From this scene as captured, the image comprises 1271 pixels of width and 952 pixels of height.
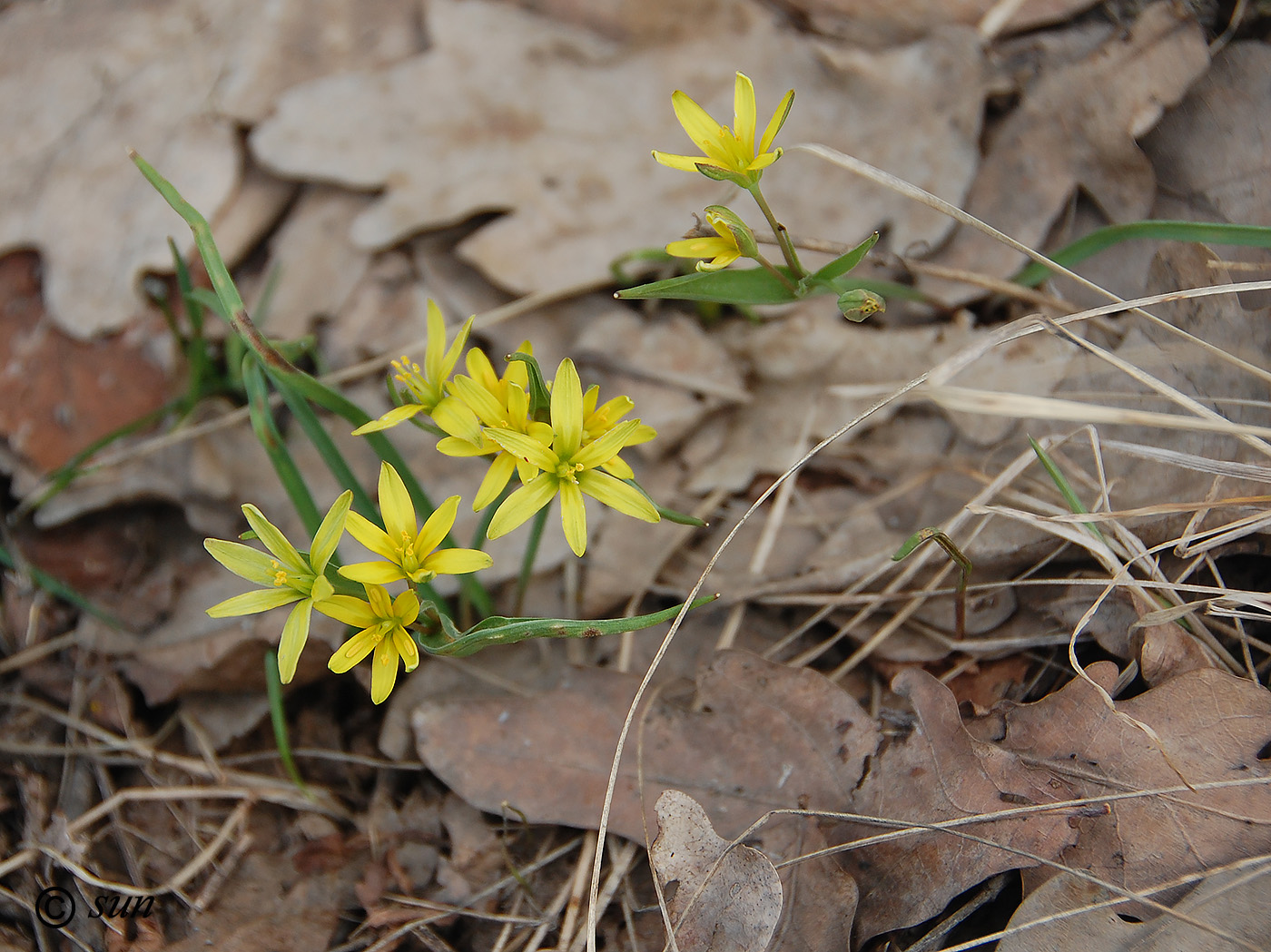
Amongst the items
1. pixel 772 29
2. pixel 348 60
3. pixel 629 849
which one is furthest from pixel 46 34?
pixel 629 849

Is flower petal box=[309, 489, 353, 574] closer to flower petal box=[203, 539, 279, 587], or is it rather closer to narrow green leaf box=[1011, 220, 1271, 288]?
flower petal box=[203, 539, 279, 587]

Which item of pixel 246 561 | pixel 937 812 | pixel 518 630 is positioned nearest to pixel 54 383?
pixel 246 561

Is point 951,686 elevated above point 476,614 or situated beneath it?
elevated above

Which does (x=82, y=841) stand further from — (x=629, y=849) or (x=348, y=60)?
(x=348, y=60)

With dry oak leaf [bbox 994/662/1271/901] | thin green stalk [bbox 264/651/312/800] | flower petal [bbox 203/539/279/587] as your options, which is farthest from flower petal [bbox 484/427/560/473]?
dry oak leaf [bbox 994/662/1271/901]

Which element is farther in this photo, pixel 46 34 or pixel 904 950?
pixel 46 34

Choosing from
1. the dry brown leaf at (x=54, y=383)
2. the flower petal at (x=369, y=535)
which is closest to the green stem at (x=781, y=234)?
the flower petal at (x=369, y=535)

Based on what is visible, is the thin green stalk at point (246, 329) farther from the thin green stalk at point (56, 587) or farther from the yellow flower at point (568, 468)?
the thin green stalk at point (56, 587)
